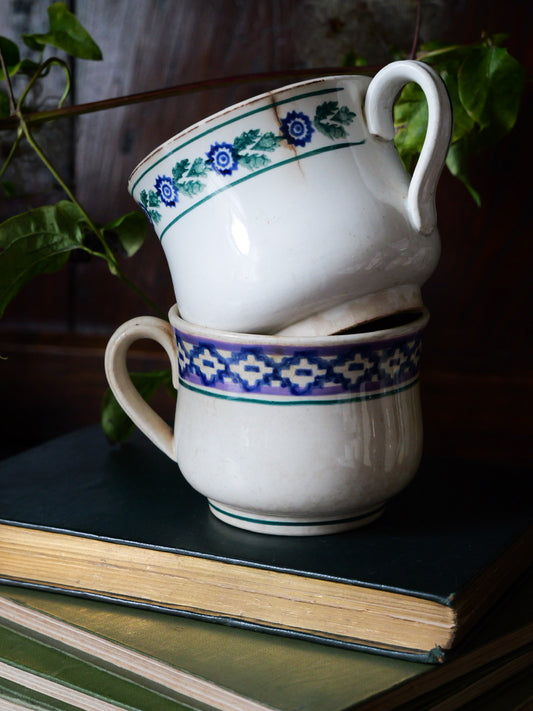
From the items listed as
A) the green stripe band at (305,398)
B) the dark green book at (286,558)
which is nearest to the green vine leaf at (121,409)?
the dark green book at (286,558)

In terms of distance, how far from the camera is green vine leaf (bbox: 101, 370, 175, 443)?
26.6 inches

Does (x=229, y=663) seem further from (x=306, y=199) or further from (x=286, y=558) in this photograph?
(x=306, y=199)

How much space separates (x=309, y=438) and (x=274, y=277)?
10 centimetres

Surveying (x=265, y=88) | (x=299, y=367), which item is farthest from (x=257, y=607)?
(x=265, y=88)

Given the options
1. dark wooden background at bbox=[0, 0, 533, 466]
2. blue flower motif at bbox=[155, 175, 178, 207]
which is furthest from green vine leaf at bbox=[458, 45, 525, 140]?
blue flower motif at bbox=[155, 175, 178, 207]

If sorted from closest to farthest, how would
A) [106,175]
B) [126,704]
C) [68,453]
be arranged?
[126,704] → [68,453] → [106,175]

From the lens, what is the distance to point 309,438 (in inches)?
19.5

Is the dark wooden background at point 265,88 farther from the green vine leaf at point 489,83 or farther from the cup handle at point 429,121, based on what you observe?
the cup handle at point 429,121

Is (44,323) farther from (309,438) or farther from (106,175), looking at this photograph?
(309,438)

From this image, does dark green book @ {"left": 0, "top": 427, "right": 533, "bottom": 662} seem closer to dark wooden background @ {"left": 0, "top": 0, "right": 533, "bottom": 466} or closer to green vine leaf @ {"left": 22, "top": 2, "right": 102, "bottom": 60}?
dark wooden background @ {"left": 0, "top": 0, "right": 533, "bottom": 466}

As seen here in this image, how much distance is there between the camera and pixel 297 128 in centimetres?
46

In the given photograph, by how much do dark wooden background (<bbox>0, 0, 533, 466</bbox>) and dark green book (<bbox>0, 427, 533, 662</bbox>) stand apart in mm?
141

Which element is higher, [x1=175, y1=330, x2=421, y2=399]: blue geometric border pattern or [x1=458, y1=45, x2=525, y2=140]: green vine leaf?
[x1=458, y1=45, x2=525, y2=140]: green vine leaf

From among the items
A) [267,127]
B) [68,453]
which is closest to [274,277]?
[267,127]
